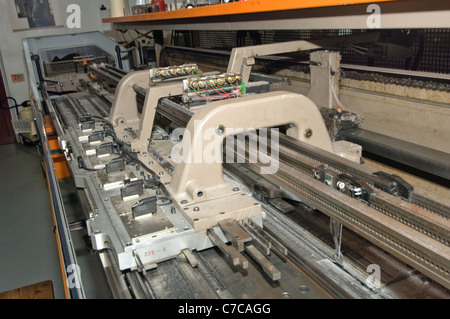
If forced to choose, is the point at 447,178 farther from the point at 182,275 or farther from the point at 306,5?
the point at 182,275

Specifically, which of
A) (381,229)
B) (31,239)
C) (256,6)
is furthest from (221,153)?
(31,239)

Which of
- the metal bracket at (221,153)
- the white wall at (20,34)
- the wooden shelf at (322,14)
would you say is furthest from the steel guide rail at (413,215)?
the white wall at (20,34)

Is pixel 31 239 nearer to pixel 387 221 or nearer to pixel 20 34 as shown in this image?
pixel 387 221

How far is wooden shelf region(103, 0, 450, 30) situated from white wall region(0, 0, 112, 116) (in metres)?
3.55

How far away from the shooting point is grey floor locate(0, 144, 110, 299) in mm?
2579

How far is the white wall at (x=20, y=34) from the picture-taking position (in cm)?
537

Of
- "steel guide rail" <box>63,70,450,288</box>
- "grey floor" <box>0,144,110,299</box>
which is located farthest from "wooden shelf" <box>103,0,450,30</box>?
"grey floor" <box>0,144,110,299</box>

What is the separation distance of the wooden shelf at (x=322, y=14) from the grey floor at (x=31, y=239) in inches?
56.0

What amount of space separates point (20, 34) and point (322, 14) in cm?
516

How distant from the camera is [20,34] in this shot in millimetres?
5438

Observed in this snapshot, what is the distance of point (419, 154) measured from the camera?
1.91 meters
